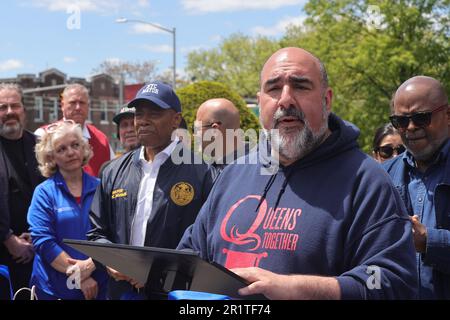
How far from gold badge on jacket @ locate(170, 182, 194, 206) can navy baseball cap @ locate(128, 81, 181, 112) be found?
53 cm

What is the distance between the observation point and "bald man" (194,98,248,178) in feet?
17.3

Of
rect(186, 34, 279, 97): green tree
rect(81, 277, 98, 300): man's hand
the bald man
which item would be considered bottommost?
rect(81, 277, 98, 300): man's hand

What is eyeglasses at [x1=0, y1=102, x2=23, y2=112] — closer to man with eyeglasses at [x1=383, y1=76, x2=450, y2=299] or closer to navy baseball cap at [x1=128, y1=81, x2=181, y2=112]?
navy baseball cap at [x1=128, y1=81, x2=181, y2=112]

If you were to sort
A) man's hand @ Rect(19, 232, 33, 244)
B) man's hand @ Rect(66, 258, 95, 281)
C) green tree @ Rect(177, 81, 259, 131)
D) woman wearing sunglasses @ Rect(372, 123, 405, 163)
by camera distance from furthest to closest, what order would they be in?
green tree @ Rect(177, 81, 259, 131) < woman wearing sunglasses @ Rect(372, 123, 405, 163) < man's hand @ Rect(19, 232, 33, 244) < man's hand @ Rect(66, 258, 95, 281)

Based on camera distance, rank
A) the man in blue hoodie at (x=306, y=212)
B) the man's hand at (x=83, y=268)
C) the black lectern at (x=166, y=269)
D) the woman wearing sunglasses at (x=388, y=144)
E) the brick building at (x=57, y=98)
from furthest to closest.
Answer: the brick building at (x=57, y=98)
the woman wearing sunglasses at (x=388, y=144)
the man's hand at (x=83, y=268)
the man in blue hoodie at (x=306, y=212)
the black lectern at (x=166, y=269)

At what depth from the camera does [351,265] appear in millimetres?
2295

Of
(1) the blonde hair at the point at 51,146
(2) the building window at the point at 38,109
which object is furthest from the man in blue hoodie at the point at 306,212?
(2) the building window at the point at 38,109

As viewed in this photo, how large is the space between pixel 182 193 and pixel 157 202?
0.57ft

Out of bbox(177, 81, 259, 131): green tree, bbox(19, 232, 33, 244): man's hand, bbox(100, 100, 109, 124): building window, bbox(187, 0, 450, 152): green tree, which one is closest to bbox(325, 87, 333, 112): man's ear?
bbox(19, 232, 33, 244): man's hand

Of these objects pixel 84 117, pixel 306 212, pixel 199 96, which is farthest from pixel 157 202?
pixel 199 96

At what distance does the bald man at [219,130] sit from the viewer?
5.27 meters

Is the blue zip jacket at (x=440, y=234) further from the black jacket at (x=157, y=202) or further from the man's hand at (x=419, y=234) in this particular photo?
the black jacket at (x=157, y=202)

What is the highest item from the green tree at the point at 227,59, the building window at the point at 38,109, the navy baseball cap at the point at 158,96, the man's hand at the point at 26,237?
the green tree at the point at 227,59

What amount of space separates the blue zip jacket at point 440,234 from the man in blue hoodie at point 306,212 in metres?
0.88
